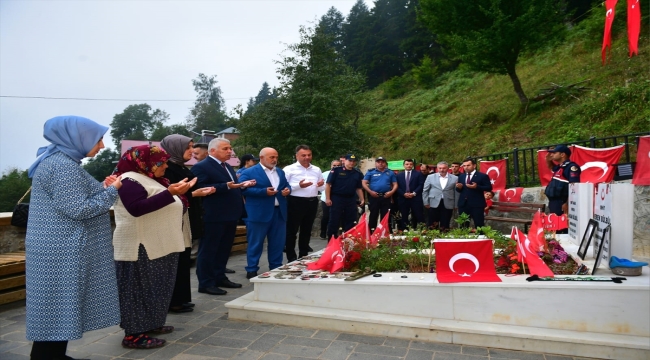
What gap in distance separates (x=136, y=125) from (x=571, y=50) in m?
67.3

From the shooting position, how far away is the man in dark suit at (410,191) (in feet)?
30.3

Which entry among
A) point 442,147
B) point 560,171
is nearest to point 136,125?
point 442,147

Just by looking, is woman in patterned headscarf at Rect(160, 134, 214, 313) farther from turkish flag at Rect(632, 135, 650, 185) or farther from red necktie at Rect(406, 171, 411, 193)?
turkish flag at Rect(632, 135, 650, 185)

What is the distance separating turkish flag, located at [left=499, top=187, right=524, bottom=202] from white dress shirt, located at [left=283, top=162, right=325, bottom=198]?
485 cm

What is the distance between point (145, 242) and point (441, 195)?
6.57 meters

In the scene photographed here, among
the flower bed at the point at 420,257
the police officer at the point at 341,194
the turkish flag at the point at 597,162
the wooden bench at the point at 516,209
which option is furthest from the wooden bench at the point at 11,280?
the turkish flag at the point at 597,162

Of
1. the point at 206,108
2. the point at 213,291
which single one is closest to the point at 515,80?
the point at 213,291

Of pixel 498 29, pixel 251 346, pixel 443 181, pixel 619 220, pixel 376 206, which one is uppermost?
pixel 498 29

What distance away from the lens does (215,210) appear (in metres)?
Result: 5.05

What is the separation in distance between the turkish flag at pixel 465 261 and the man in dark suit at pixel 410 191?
219 inches

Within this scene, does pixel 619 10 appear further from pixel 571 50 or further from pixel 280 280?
pixel 280 280

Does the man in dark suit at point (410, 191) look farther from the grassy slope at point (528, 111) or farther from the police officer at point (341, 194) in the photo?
the grassy slope at point (528, 111)

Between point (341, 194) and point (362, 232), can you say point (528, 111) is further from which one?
point (362, 232)

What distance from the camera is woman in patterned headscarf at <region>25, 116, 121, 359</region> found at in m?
2.77
